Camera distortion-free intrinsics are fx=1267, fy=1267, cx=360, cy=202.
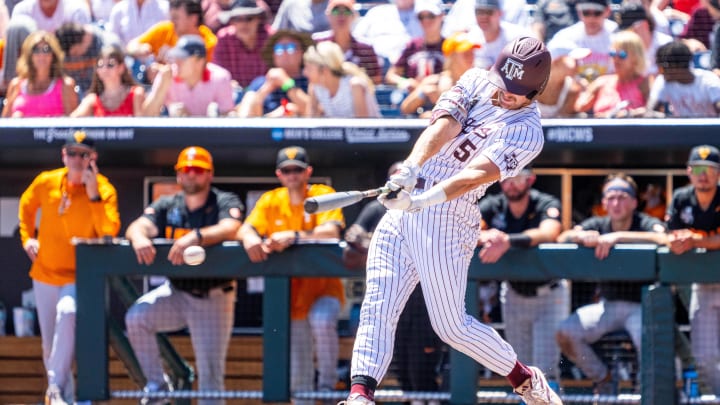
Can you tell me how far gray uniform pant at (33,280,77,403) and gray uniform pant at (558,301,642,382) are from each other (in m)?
2.72

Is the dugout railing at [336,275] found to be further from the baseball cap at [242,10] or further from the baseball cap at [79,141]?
the baseball cap at [242,10]

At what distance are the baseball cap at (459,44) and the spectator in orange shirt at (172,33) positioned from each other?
1.60 m

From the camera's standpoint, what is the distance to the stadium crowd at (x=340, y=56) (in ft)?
24.5

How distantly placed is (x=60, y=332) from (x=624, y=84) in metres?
3.56

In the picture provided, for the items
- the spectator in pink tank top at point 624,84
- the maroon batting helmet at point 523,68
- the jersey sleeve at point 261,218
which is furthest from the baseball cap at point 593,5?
the maroon batting helmet at point 523,68

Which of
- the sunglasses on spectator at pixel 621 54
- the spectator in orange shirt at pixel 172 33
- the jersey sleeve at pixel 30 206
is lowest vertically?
the jersey sleeve at pixel 30 206

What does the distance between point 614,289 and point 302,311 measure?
1.72m

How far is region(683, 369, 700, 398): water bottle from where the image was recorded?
6.79 metres

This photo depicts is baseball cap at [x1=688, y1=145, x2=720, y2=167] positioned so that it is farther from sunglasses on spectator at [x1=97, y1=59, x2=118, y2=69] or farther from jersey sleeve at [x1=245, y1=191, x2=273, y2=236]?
sunglasses on spectator at [x1=97, y1=59, x2=118, y2=69]

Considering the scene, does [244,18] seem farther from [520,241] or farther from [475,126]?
[475,126]

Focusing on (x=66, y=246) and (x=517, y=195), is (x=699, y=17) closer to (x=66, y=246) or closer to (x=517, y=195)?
(x=517, y=195)

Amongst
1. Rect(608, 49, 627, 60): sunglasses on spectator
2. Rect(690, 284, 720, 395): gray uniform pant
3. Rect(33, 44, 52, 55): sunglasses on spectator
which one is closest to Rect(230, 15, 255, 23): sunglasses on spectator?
Rect(33, 44, 52, 55): sunglasses on spectator

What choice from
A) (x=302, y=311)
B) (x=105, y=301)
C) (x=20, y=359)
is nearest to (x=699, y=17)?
(x=302, y=311)

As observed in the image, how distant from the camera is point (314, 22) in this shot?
823 cm
